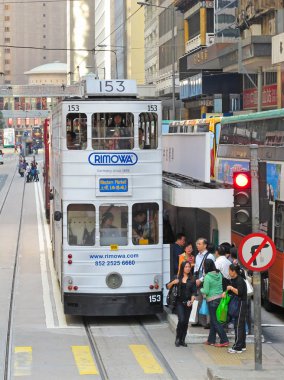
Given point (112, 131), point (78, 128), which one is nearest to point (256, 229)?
point (112, 131)

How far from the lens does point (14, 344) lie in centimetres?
1560

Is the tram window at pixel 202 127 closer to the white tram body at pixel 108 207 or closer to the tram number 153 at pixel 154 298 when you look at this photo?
the white tram body at pixel 108 207

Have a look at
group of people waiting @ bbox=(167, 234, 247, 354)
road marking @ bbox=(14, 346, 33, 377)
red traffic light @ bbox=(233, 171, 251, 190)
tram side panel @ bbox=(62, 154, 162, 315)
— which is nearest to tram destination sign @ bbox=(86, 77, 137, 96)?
tram side panel @ bbox=(62, 154, 162, 315)

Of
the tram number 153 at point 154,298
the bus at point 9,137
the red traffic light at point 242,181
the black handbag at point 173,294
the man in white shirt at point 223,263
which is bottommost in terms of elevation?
the bus at point 9,137

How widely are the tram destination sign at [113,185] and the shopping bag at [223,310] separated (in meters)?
2.78

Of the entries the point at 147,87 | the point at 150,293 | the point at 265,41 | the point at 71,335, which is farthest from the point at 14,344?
the point at 147,87

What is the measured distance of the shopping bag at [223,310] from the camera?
15148 millimetres

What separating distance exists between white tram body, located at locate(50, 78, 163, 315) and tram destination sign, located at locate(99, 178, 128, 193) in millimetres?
16

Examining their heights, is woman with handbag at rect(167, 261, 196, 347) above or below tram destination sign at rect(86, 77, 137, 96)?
below

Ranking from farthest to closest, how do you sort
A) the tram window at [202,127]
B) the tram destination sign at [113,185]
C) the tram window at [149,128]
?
the tram window at [202,127] < the tram window at [149,128] < the tram destination sign at [113,185]

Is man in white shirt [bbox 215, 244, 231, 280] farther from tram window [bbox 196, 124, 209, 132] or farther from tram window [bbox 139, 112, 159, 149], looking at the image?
tram window [bbox 196, 124, 209, 132]

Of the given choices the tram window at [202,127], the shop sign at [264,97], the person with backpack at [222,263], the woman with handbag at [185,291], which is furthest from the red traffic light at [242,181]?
the shop sign at [264,97]

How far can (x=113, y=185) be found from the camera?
1688 cm

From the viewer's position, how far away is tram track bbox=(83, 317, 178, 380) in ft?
44.8
